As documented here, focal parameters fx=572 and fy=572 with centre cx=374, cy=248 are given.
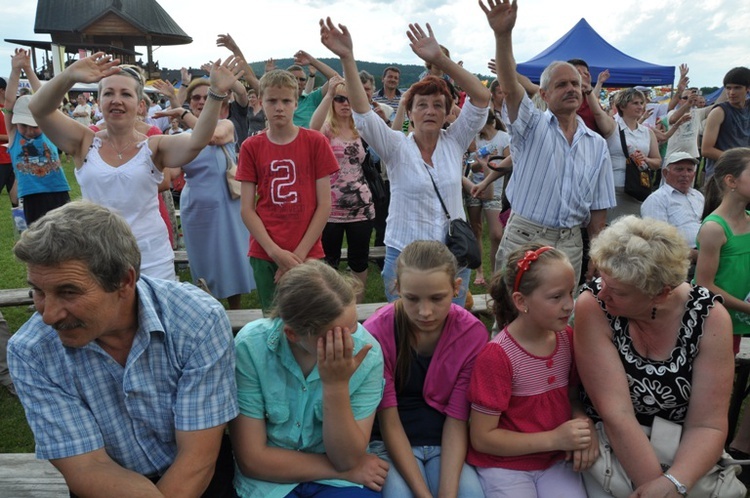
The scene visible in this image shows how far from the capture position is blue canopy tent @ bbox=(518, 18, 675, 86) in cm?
1211

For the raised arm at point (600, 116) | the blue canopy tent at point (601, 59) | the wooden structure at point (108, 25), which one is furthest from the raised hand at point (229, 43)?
the wooden structure at point (108, 25)

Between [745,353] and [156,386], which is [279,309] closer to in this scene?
[156,386]

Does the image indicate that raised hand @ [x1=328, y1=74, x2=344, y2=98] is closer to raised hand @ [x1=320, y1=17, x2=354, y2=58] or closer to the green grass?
raised hand @ [x1=320, y1=17, x2=354, y2=58]

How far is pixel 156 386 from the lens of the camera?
5.76 ft

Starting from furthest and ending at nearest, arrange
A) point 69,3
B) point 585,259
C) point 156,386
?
point 69,3 → point 585,259 → point 156,386

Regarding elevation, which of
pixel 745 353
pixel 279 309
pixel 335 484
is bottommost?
pixel 335 484

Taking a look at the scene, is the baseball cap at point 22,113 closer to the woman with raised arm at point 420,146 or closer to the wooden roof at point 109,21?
the woman with raised arm at point 420,146

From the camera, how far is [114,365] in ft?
5.65

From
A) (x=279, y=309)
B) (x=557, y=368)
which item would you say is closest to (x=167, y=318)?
(x=279, y=309)

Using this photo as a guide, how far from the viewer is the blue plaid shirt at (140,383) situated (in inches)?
65.5

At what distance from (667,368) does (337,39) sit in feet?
7.72

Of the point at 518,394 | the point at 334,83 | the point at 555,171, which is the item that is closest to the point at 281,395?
the point at 518,394

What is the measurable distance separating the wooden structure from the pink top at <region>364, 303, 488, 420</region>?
33.7 metres

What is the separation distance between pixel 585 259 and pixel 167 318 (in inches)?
128
